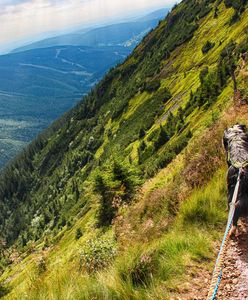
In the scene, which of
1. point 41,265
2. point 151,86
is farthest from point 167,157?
point 151,86

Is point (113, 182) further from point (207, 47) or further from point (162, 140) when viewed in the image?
point (207, 47)

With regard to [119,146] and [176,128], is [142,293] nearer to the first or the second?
[176,128]

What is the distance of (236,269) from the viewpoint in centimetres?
589

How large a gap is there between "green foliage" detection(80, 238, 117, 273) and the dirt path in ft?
10.1

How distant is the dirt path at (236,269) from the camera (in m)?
5.44

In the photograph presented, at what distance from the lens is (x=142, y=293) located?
5945 mm

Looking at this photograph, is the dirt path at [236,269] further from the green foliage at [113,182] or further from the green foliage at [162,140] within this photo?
the green foliage at [162,140]

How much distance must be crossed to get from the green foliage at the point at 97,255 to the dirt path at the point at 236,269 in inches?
121

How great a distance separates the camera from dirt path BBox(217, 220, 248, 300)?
544 centimetres

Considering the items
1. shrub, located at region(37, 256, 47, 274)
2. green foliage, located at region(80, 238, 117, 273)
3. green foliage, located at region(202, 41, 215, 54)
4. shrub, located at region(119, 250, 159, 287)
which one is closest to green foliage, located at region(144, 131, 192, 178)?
shrub, located at region(37, 256, 47, 274)

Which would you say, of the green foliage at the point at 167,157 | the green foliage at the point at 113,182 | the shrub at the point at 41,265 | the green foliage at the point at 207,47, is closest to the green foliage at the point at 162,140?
the green foliage at the point at 167,157

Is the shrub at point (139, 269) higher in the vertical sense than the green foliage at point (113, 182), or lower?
higher

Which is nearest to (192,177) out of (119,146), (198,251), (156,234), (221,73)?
(156,234)

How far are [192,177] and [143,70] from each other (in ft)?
612
